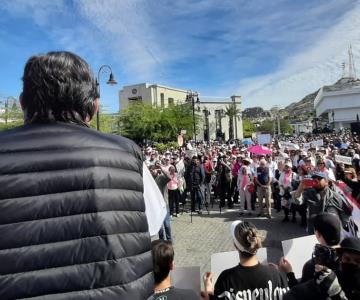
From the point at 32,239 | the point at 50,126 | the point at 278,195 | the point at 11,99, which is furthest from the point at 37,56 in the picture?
the point at 11,99

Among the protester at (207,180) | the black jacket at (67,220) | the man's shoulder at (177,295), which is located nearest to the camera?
the black jacket at (67,220)

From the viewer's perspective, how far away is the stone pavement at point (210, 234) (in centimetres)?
861

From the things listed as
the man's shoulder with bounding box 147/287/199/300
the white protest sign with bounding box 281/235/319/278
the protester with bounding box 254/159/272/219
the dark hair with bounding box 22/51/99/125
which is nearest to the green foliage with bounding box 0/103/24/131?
the protester with bounding box 254/159/272/219

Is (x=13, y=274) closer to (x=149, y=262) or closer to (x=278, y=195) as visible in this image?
(x=149, y=262)

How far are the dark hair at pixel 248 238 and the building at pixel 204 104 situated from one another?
8204 cm

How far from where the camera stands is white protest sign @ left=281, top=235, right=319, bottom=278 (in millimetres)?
4176

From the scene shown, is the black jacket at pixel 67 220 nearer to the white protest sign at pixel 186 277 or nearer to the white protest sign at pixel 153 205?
the white protest sign at pixel 153 205

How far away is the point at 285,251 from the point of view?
4.18m

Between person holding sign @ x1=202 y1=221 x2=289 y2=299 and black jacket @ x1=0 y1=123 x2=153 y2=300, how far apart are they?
5.22 ft

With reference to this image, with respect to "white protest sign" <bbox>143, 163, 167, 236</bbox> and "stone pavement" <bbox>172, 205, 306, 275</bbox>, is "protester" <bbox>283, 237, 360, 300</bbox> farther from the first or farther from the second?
"stone pavement" <bbox>172, 205, 306, 275</bbox>

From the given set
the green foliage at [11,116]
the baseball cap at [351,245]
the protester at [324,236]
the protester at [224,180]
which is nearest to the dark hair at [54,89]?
the baseball cap at [351,245]

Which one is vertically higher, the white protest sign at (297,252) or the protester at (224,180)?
the white protest sign at (297,252)

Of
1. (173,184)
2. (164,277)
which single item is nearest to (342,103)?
(173,184)

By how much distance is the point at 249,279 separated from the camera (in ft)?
9.45
